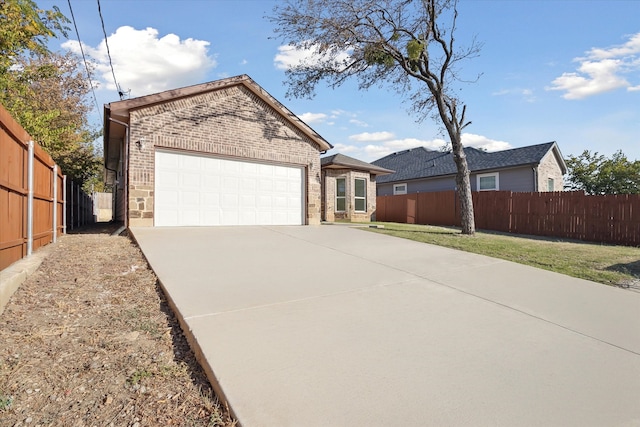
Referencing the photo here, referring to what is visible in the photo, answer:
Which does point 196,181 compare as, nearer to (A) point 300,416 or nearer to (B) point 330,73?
(B) point 330,73

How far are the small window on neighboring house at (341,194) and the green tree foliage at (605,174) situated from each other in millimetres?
16859

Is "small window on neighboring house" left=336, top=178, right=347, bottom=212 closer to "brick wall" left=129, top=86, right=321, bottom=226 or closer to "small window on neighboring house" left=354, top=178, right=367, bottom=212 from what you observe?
"small window on neighboring house" left=354, top=178, right=367, bottom=212

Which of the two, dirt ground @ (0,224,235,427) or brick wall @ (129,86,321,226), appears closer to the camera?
dirt ground @ (0,224,235,427)

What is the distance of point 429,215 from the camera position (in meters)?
19.3

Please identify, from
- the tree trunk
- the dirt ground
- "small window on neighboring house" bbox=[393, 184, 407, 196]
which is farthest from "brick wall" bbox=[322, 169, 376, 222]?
the dirt ground

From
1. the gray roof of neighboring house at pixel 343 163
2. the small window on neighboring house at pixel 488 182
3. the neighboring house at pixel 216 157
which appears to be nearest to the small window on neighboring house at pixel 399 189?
the gray roof of neighboring house at pixel 343 163

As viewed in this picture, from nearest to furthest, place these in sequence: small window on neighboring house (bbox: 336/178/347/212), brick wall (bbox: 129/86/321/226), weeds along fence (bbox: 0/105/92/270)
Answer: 1. weeds along fence (bbox: 0/105/92/270)
2. brick wall (bbox: 129/86/321/226)
3. small window on neighboring house (bbox: 336/178/347/212)

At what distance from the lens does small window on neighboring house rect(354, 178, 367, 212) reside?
18734mm

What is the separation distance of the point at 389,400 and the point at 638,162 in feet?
102

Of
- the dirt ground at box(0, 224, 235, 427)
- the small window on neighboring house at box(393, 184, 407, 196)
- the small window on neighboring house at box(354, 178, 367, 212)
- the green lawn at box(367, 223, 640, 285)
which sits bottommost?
the dirt ground at box(0, 224, 235, 427)

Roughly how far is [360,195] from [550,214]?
8709mm

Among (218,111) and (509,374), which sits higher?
(218,111)

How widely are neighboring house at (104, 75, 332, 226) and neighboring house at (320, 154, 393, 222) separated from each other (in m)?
5.27

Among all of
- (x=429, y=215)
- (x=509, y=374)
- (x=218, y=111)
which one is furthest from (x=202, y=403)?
(x=429, y=215)
